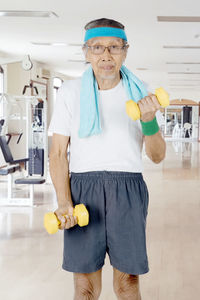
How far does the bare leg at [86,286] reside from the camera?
1514mm

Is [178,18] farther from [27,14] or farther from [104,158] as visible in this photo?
[104,158]

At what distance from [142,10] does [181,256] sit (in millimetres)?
3204

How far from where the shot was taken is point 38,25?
6039 mm

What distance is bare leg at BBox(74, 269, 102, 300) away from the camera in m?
1.51

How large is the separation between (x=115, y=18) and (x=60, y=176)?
4416mm

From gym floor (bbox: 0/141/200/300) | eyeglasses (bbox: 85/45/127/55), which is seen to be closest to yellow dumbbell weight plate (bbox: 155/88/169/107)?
eyeglasses (bbox: 85/45/127/55)

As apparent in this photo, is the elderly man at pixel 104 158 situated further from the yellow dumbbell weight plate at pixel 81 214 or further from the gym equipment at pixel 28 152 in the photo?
the gym equipment at pixel 28 152

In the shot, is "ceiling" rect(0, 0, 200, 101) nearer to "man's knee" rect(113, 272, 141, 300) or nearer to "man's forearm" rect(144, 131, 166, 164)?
"man's forearm" rect(144, 131, 166, 164)

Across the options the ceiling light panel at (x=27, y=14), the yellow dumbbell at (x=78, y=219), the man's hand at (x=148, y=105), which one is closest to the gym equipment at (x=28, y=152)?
the ceiling light panel at (x=27, y=14)

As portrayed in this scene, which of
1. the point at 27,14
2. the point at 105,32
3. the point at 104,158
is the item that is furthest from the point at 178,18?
the point at 104,158

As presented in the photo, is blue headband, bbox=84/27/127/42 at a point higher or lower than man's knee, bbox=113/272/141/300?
higher

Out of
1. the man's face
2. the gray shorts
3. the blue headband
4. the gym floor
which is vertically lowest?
the gym floor

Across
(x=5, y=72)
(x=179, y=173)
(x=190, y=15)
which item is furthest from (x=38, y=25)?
(x=179, y=173)

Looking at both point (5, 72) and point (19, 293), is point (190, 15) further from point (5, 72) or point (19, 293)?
point (5, 72)
